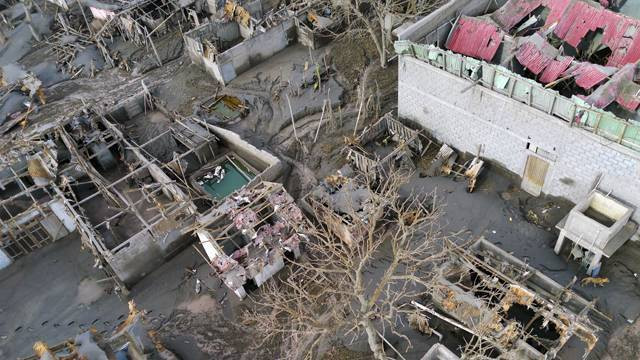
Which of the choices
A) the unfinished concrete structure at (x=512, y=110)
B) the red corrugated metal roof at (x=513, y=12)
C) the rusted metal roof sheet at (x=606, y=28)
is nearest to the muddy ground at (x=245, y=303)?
the unfinished concrete structure at (x=512, y=110)

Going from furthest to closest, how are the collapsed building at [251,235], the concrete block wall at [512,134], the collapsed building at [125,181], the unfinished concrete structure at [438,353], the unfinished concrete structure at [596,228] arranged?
1. the collapsed building at [125,181]
2. the collapsed building at [251,235]
3. the concrete block wall at [512,134]
4. the unfinished concrete structure at [596,228]
5. the unfinished concrete structure at [438,353]

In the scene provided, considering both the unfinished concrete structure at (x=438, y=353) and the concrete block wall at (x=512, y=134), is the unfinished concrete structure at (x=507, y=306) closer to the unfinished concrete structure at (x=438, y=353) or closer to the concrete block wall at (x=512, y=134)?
the unfinished concrete structure at (x=438, y=353)

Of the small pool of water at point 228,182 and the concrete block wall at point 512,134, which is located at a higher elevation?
the concrete block wall at point 512,134

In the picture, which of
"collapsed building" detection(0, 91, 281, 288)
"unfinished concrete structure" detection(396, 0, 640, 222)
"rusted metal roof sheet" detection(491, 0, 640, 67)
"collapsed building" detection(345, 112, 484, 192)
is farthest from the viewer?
"collapsed building" detection(345, 112, 484, 192)

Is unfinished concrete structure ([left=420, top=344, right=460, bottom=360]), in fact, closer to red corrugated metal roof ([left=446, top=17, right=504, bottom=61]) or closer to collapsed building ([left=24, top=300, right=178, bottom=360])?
collapsed building ([left=24, top=300, right=178, bottom=360])

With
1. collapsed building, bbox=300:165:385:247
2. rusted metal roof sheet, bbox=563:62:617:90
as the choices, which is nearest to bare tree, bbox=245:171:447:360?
collapsed building, bbox=300:165:385:247

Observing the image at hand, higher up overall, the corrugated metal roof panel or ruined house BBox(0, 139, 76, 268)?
the corrugated metal roof panel
